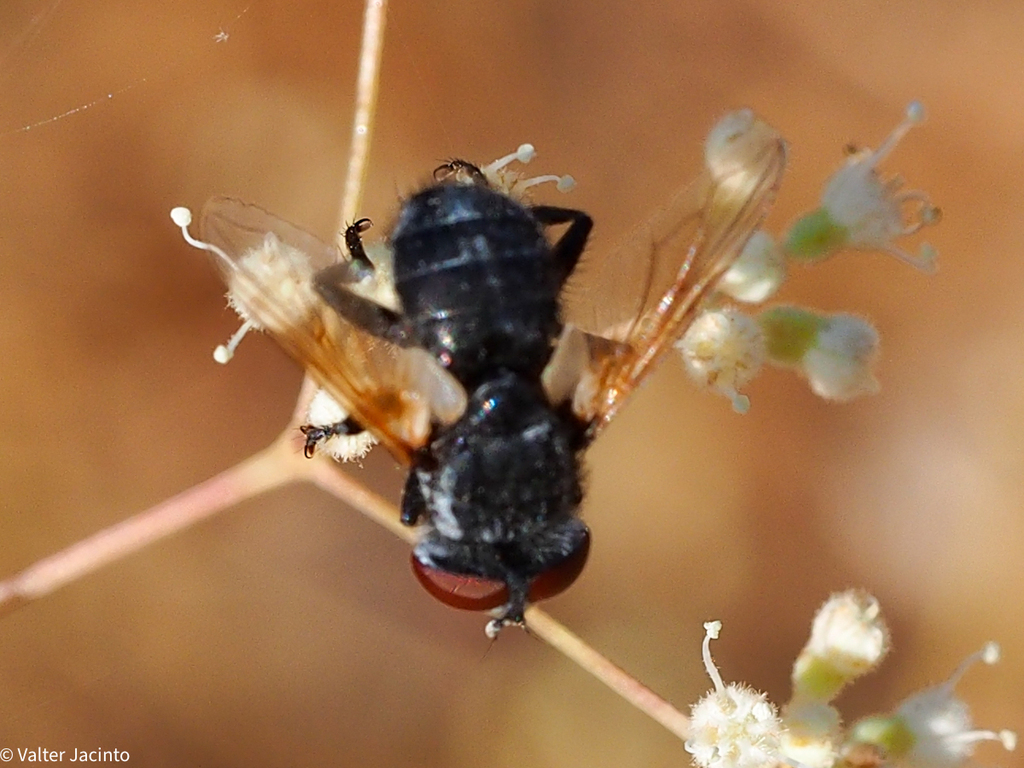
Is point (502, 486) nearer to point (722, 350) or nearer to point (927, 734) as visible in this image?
point (722, 350)

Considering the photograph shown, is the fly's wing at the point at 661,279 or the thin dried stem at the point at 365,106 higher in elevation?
the thin dried stem at the point at 365,106

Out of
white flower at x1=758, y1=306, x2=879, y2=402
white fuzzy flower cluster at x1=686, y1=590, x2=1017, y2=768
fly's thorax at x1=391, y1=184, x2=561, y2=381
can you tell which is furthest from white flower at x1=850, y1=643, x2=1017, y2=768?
fly's thorax at x1=391, y1=184, x2=561, y2=381

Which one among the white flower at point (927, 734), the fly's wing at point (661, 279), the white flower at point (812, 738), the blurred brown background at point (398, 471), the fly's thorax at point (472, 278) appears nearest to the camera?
the fly's thorax at point (472, 278)

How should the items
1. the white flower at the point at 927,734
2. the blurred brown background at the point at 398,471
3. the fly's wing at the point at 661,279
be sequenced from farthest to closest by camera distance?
the blurred brown background at the point at 398,471
the white flower at the point at 927,734
the fly's wing at the point at 661,279

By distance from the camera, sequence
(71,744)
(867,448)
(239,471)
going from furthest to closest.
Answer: (867,448) < (71,744) < (239,471)

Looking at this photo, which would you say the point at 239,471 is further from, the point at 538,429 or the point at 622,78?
the point at 622,78

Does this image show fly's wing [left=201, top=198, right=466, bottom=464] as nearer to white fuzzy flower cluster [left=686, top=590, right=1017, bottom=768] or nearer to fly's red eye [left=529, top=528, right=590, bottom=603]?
fly's red eye [left=529, top=528, right=590, bottom=603]

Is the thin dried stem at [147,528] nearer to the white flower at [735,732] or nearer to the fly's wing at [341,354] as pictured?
the fly's wing at [341,354]

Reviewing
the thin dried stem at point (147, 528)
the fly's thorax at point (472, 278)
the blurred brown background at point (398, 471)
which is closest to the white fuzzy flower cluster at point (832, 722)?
the fly's thorax at point (472, 278)

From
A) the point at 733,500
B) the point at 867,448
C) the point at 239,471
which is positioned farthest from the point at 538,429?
the point at 867,448
